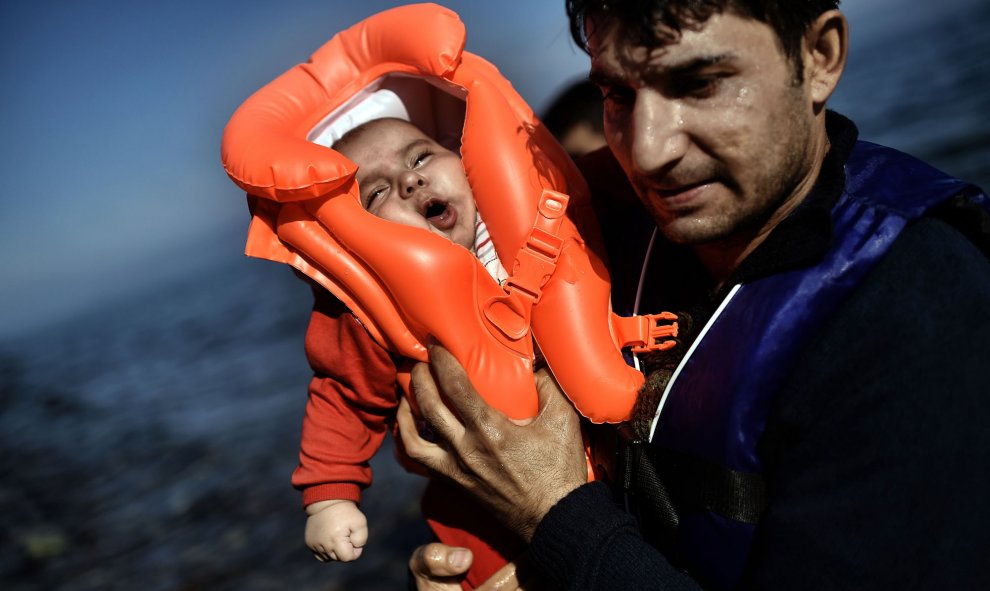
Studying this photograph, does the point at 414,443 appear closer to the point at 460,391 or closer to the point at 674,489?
the point at 460,391

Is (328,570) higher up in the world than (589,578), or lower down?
lower down

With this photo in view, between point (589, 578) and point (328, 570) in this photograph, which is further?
point (328, 570)

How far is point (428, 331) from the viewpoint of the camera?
229 cm

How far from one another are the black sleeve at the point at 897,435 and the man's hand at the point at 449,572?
3.20 feet

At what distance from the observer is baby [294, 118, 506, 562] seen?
2.48 metres

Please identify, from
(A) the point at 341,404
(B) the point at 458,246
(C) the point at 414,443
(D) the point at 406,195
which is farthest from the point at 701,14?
(A) the point at 341,404

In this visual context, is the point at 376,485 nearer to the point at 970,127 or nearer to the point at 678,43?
the point at 678,43

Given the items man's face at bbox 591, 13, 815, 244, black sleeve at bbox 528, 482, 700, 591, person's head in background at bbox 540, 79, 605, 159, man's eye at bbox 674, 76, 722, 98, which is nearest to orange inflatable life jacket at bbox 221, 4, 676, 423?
black sleeve at bbox 528, 482, 700, 591

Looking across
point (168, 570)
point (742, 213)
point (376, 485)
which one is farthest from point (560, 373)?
point (168, 570)

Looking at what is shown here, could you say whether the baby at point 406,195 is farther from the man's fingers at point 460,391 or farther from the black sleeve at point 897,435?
the black sleeve at point 897,435

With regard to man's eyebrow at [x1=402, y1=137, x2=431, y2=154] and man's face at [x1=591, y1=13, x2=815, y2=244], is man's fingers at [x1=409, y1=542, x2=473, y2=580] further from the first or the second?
man's eyebrow at [x1=402, y1=137, x2=431, y2=154]

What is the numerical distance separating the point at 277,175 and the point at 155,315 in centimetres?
1937

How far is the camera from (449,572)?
2.42 metres

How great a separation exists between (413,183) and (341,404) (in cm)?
79
